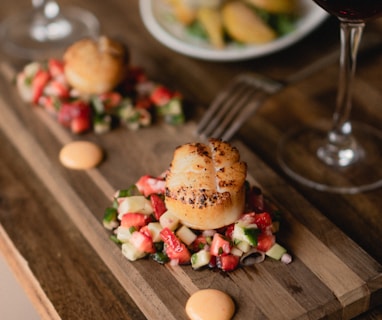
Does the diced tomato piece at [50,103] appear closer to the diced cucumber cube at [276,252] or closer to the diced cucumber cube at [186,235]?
the diced cucumber cube at [186,235]

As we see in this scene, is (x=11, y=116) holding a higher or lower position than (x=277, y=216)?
lower

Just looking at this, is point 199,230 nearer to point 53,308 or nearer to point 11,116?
point 53,308

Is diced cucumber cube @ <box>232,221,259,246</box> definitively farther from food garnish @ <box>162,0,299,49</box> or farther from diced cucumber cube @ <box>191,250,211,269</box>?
food garnish @ <box>162,0,299,49</box>

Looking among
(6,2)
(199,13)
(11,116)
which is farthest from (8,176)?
(6,2)

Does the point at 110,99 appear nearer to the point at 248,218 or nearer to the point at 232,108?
the point at 232,108

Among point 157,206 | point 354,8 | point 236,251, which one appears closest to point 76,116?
point 157,206

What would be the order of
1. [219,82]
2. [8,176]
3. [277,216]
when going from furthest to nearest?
[219,82] < [8,176] < [277,216]

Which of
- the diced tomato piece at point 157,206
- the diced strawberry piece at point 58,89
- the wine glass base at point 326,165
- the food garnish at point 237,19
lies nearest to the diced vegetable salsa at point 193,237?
the diced tomato piece at point 157,206
